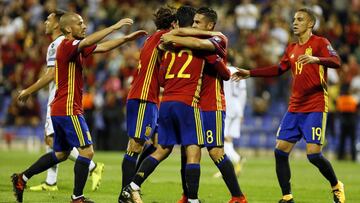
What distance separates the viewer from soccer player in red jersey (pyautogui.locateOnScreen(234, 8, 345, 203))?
12500 millimetres

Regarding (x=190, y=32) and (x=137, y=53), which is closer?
(x=190, y=32)

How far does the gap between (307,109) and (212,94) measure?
149 centimetres

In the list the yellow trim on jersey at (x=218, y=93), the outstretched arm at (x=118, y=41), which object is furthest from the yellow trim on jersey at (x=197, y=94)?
the outstretched arm at (x=118, y=41)

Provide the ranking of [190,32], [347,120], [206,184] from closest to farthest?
[190,32] < [206,184] < [347,120]

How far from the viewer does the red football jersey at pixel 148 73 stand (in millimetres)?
12297

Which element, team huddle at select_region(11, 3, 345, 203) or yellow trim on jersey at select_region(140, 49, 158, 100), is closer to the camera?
team huddle at select_region(11, 3, 345, 203)

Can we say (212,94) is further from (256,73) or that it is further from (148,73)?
(256,73)

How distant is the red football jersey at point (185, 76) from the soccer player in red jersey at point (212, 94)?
0.21 metres

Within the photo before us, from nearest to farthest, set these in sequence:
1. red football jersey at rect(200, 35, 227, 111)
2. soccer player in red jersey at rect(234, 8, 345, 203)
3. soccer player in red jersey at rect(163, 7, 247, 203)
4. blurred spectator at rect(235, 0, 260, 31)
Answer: soccer player in red jersey at rect(163, 7, 247, 203), red football jersey at rect(200, 35, 227, 111), soccer player in red jersey at rect(234, 8, 345, 203), blurred spectator at rect(235, 0, 260, 31)

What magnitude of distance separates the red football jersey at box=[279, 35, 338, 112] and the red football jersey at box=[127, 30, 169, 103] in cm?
195

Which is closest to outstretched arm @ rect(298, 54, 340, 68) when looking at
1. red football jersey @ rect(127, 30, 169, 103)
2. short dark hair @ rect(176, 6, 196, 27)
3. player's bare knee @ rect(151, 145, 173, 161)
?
short dark hair @ rect(176, 6, 196, 27)

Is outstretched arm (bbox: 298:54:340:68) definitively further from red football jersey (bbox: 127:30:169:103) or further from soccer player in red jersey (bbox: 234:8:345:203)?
red football jersey (bbox: 127:30:169:103)

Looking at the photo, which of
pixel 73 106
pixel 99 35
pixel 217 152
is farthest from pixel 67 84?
pixel 217 152

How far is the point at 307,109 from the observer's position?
496 inches
